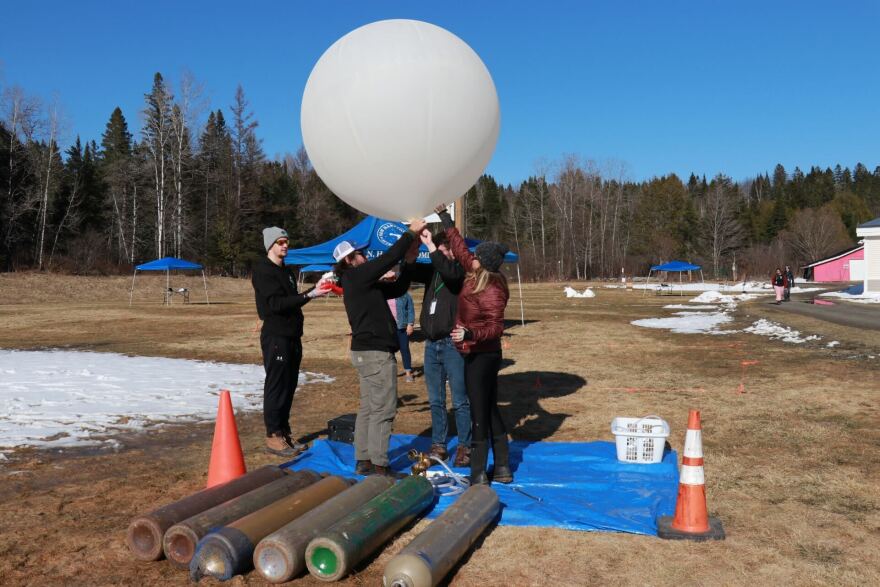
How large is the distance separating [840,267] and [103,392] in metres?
75.9

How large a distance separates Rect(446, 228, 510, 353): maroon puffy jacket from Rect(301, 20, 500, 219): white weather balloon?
17.7 inches

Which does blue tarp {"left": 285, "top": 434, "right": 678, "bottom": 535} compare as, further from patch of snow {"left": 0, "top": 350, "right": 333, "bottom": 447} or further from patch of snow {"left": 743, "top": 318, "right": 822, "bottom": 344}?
patch of snow {"left": 743, "top": 318, "right": 822, "bottom": 344}

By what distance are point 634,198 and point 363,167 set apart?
98.5 meters

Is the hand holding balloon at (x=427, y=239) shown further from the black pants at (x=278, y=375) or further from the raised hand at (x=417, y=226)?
the black pants at (x=278, y=375)

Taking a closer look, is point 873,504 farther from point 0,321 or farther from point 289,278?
point 0,321

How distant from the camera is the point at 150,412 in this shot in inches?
322

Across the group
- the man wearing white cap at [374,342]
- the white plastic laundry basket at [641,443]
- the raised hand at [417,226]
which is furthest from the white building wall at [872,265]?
the man wearing white cap at [374,342]

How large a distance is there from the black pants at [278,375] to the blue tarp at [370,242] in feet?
24.8

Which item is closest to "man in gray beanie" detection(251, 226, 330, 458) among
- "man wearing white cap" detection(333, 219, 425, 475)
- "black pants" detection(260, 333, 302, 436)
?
"black pants" detection(260, 333, 302, 436)

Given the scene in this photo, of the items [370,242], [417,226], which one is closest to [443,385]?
[417,226]

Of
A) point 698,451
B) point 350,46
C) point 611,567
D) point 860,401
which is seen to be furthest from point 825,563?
point 860,401

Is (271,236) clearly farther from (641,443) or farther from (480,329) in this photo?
(641,443)

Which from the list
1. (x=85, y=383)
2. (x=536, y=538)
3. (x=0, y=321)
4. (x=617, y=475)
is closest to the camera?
(x=536, y=538)

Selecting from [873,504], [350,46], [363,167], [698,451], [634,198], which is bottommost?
[873,504]
